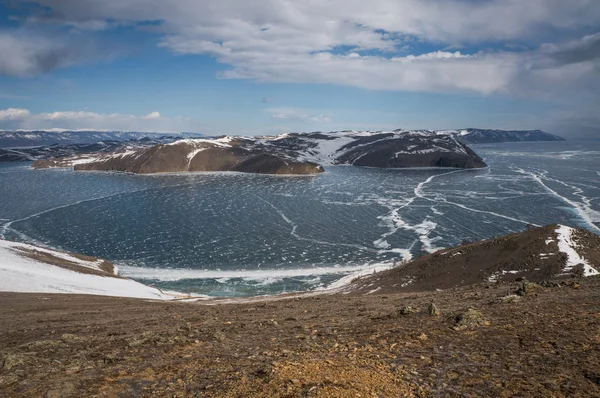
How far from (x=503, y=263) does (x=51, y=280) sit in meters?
35.4

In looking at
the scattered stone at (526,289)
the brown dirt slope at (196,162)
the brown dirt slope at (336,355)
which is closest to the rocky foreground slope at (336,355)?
the brown dirt slope at (336,355)

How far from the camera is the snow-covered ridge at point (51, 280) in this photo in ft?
93.3

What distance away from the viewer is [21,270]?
100 feet

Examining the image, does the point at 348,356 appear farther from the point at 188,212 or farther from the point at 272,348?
the point at 188,212

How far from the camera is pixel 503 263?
29.0 m

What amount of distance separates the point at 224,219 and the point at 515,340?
208ft

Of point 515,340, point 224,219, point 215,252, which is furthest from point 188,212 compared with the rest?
point 515,340

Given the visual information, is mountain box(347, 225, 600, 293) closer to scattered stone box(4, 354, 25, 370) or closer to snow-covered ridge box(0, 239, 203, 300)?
snow-covered ridge box(0, 239, 203, 300)

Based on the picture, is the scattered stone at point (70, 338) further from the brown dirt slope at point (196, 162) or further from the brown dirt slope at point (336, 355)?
the brown dirt slope at point (196, 162)

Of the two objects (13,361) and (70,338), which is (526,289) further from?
(13,361)

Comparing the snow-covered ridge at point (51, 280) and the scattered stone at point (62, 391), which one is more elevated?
the scattered stone at point (62, 391)

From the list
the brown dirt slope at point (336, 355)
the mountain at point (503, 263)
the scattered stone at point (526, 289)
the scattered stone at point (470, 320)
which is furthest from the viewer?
the mountain at point (503, 263)

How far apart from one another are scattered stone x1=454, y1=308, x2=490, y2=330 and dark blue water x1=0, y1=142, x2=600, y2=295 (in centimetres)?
2839

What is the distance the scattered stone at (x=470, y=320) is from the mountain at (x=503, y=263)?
17.0 metres
